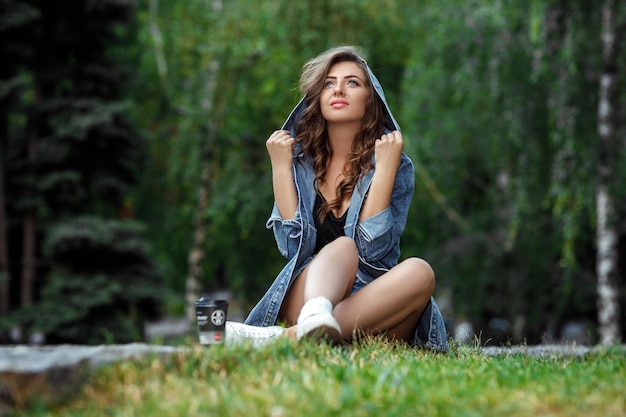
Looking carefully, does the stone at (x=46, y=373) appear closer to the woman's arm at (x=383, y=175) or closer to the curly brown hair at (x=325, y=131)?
the woman's arm at (x=383, y=175)

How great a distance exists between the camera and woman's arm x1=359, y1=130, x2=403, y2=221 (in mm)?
3967

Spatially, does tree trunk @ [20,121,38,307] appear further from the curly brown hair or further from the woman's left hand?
the woman's left hand

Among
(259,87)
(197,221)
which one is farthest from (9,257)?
(259,87)

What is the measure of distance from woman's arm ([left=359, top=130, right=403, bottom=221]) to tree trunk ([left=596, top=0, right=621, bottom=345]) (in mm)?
5608

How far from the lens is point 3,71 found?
1048 centimetres

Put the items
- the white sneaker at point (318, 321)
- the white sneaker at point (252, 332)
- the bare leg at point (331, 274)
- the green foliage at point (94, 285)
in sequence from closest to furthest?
the white sneaker at point (318, 321) < the bare leg at point (331, 274) < the white sneaker at point (252, 332) < the green foliage at point (94, 285)

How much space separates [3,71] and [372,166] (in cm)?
779

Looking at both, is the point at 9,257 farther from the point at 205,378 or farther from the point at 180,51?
the point at 205,378

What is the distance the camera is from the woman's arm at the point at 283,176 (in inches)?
161

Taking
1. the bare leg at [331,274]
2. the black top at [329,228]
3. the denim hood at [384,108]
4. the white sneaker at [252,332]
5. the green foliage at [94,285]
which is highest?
the denim hood at [384,108]

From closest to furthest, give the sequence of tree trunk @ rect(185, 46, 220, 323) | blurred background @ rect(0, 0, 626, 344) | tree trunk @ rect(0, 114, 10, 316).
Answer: blurred background @ rect(0, 0, 626, 344) < tree trunk @ rect(0, 114, 10, 316) < tree trunk @ rect(185, 46, 220, 323)

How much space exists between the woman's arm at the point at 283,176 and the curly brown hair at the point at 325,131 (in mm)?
153

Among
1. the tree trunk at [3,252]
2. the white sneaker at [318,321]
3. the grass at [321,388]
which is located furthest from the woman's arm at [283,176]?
the tree trunk at [3,252]

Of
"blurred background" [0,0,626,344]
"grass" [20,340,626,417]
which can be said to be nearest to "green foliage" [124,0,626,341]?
"blurred background" [0,0,626,344]
